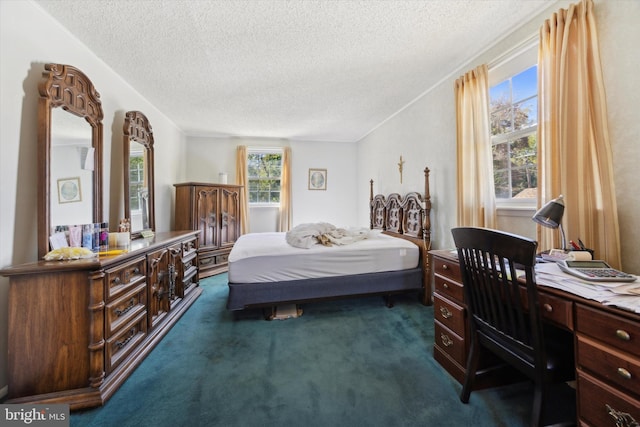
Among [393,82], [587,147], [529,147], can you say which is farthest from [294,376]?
[393,82]

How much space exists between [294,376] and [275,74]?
288 centimetres

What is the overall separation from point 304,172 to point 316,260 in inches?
123

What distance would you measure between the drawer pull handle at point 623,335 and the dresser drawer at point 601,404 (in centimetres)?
20

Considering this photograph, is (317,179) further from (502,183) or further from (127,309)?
(127,309)

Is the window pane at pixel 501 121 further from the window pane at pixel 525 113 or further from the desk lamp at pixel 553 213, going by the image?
the desk lamp at pixel 553 213

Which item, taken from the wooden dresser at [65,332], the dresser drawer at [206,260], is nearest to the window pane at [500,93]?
the wooden dresser at [65,332]

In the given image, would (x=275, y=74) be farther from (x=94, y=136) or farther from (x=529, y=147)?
(x=529, y=147)

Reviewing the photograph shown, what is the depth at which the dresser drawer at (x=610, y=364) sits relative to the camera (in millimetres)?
795

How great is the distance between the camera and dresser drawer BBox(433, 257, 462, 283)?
5.24ft

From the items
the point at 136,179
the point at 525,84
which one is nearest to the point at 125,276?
the point at 136,179

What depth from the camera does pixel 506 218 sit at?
210 cm

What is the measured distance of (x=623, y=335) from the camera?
0.81m

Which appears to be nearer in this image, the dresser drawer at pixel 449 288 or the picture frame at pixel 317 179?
the dresser drawer at pixel 449 288

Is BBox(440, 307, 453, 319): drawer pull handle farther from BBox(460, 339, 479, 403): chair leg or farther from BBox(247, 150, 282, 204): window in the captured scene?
BBox(247, 150, 282, 204): window
